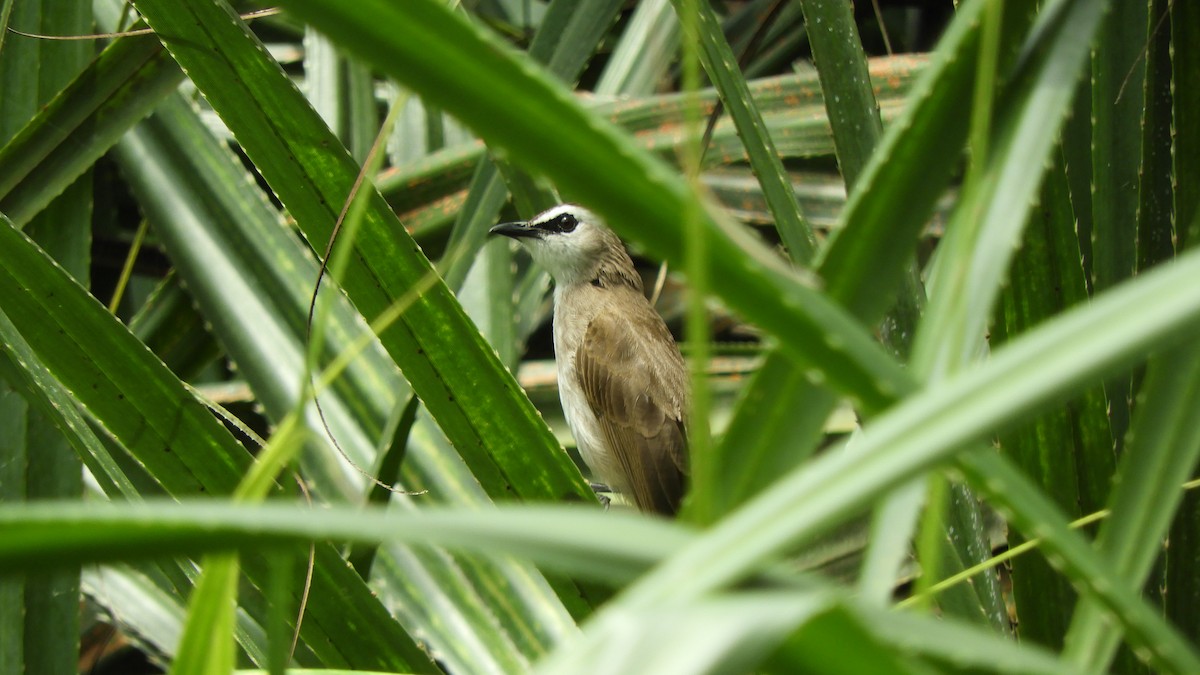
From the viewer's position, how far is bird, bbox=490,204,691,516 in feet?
11.2

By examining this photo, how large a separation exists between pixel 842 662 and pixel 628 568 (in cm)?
9

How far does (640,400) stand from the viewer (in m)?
3.57

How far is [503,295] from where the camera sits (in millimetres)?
2604

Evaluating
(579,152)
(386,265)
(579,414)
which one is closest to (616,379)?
(579,414)

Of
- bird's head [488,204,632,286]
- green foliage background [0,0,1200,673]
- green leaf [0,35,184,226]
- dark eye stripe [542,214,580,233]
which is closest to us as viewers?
green foliage background [0,0,1200,673]

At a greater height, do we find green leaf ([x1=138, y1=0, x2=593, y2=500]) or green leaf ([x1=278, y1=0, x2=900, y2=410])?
green leaf ([x1=138, y1=0, x2=593, y2=500])

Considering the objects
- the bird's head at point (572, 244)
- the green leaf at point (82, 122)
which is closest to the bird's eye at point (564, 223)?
the bird's head at point (572, 244)

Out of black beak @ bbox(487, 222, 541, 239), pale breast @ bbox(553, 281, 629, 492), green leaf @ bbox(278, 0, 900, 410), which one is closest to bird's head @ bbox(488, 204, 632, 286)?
black beak @ bbox(487, 222, 541, 239)

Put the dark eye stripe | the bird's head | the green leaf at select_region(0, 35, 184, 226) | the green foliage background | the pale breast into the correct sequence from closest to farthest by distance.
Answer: the green foliage background
the green leaf at select_region(0, 35, 184, 226)
the pale breast
the bird's head
the dark eye stripe

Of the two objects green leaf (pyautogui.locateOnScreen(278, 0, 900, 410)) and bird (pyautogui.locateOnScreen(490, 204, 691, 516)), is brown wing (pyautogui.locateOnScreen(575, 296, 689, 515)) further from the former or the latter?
green leaf (pyautogui.locateOnScreen(278, 0, 900, 410))

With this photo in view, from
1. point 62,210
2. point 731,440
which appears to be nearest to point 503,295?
point 62,210

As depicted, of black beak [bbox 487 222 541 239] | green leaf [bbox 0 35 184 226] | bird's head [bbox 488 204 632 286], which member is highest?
bird's head [bbox 488 204 632 286]

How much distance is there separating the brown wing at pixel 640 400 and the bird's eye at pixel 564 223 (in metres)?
0.32

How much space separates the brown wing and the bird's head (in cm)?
27
